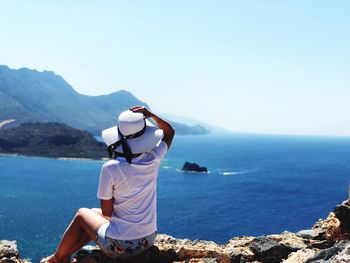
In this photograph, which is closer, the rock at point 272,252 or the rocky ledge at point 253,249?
the rocky ledge at point 253,249

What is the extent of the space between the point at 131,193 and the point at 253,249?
9.65 feet

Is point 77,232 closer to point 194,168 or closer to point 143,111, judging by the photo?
point 143,111

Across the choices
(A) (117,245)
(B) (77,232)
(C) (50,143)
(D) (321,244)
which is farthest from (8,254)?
(C) (50,143)

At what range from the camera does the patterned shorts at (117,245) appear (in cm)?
583

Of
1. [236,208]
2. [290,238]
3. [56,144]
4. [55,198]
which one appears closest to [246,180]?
[236,208]

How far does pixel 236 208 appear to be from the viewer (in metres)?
72.6

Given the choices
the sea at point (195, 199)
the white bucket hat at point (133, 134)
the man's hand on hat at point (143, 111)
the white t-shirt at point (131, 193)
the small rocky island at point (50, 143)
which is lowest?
the sea at point (195, 199)

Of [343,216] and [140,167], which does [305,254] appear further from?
[140,167]

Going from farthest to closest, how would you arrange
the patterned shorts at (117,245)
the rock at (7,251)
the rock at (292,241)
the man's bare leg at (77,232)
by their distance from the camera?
the rock at (292,241), the rock at (7,251), the man's bare leg at (77,232), the patterned shorts at (117,245)

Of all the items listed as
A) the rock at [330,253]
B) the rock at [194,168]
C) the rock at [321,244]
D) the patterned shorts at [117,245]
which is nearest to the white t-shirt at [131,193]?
the patterned shorts at [117,245]

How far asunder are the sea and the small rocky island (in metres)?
21.8

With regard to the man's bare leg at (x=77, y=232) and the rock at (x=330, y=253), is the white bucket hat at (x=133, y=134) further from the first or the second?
the rock at (x=330, y=253)

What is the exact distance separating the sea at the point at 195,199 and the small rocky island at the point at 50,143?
21.8 metres

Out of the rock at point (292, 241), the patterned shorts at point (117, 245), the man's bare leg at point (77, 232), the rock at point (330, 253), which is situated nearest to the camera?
the rock at point (330, 253)
